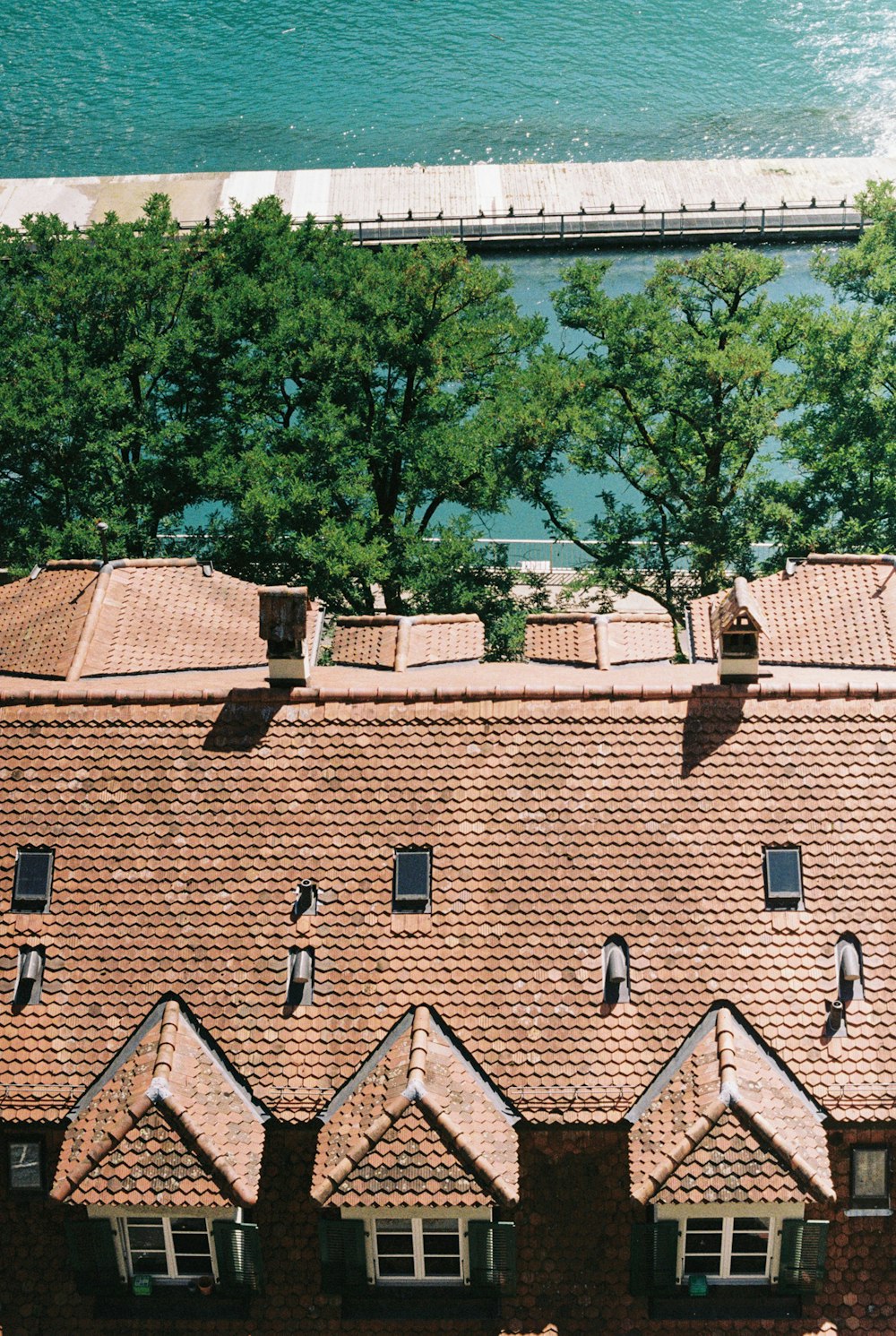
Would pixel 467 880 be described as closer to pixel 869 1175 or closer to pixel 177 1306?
pixel 869 1175

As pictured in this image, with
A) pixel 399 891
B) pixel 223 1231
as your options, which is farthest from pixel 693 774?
pixel 223 1231

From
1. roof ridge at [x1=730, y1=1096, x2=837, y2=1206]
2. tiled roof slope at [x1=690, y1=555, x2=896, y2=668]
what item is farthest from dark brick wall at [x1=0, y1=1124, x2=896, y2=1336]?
tiled roof slope at [x1=690, y1=555, x2=896, y2=668]

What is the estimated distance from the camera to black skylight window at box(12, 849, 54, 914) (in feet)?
94.7

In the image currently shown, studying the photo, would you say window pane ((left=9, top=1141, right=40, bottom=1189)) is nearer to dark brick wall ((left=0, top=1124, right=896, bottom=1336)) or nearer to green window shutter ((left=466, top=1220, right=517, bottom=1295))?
dark brick wall ((left=0, top=1124, right=896, bottom=1336))

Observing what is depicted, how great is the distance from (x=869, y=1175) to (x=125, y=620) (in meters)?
25.5

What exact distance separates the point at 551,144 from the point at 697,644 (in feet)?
276

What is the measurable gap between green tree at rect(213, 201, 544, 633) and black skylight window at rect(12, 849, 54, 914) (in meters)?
26.9

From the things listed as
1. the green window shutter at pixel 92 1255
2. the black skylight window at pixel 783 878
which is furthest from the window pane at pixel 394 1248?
the black skylight window at pixel 783 878

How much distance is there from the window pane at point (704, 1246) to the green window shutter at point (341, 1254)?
18.6 ft

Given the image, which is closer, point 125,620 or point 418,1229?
point 418,1229

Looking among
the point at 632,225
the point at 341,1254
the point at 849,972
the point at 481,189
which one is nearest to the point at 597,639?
the point at 849,972

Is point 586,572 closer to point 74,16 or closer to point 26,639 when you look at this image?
point 26,639

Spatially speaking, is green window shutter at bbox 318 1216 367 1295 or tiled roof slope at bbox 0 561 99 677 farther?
tiled roof slope at bbox 0 561 99 677

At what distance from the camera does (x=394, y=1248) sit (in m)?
27.2
